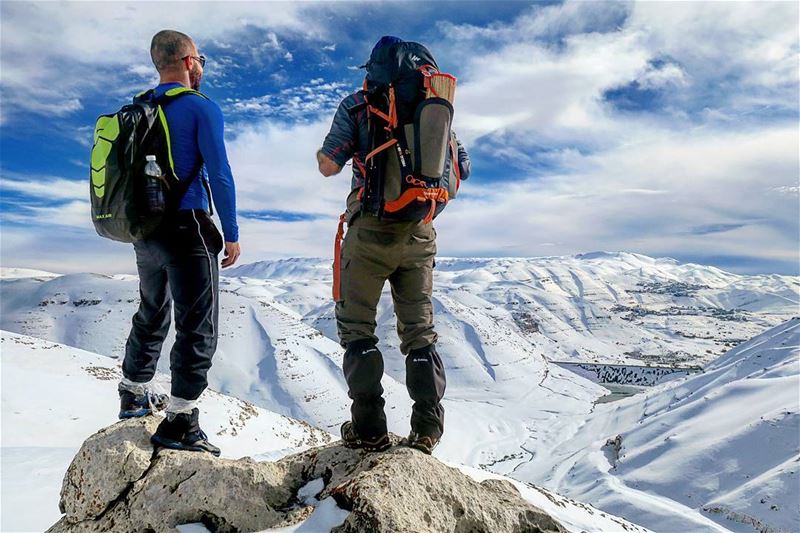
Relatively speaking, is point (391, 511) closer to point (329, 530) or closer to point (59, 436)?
point (329, 530)

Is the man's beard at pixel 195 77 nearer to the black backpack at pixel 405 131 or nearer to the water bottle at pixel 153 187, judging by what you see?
the water bottle at pixel 153 187

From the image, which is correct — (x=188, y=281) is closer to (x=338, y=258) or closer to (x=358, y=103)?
(x=338, y=258)

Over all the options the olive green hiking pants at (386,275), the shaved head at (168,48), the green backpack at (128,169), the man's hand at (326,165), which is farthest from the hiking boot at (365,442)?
the shaved head at (168,48)

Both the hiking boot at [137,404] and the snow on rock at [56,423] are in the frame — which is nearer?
the hiking boot at [137,404]

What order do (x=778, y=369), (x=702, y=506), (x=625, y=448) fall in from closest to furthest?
1. (x=702, y=506)
2. (x=625, y=448)
3. (x=778, y=369)

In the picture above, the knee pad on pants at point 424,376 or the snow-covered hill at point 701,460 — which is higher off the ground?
the knee pad on pants at point 424,376

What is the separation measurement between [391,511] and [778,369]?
6964 centimetres

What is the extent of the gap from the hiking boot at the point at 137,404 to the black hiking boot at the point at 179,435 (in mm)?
564

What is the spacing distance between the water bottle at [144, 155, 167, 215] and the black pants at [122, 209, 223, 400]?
197 millimetres

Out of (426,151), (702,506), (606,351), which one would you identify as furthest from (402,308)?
(606,351)

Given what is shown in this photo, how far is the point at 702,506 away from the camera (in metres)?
30.9

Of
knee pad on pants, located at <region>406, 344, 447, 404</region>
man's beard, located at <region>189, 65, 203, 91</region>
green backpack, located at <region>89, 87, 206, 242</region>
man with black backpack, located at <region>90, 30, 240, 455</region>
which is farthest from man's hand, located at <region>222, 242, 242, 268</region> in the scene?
knee pad on pants, located at <region>406, 344, 447, 404</region>

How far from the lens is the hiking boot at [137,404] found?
5.18 meters

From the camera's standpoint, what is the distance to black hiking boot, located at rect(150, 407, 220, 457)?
4672 mm
